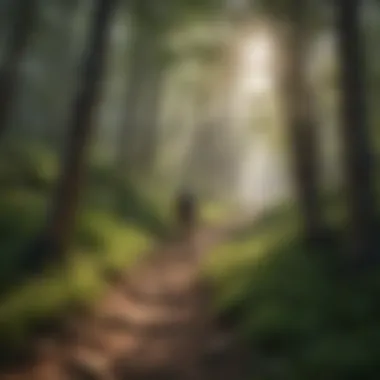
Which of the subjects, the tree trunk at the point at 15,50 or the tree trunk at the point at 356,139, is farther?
the tree trunk at the point at 15,50

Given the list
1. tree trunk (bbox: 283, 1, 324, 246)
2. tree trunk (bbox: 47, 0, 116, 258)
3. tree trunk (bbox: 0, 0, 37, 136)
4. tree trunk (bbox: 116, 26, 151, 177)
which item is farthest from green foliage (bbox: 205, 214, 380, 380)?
tree trunk (bbox: 116, 26, 151, 177)

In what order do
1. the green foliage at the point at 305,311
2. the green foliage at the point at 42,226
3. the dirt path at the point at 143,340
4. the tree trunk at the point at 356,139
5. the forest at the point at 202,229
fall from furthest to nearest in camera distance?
the tree trunk at the point at 356,139, the green foliage at the point at 42,226, the forest at the point at 202,229, the dirt path at the point at 143,340, the green foliage at the point at 305,311

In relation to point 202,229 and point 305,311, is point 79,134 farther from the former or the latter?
point 202,229

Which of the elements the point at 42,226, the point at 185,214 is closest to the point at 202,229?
the point at 185,214

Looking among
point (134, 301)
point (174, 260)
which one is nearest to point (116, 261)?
point (134, 301)

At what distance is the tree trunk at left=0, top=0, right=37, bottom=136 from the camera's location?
15820 millimetres

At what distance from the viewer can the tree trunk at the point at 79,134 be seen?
12.2 meters

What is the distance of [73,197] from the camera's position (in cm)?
1229

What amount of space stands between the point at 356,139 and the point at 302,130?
2.49m

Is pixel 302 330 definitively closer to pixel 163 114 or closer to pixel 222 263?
pixel 222 263

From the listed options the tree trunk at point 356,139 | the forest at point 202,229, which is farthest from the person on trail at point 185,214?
the tree trunk at point 356,139

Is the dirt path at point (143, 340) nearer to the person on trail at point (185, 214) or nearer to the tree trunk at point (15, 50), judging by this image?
the tree trunk at point (15, 50)

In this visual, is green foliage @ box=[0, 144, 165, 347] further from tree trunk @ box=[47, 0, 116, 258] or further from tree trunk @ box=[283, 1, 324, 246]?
tree trunk @ box=[283, 1, 324, 246]

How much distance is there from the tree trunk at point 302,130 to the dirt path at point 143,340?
7.55ft
